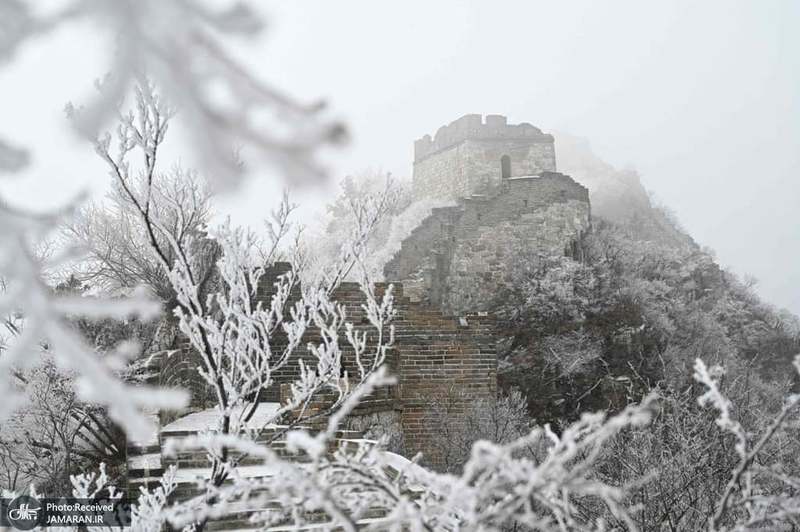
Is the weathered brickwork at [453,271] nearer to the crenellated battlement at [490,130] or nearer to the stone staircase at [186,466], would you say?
the crenellated battlement at [490,130]

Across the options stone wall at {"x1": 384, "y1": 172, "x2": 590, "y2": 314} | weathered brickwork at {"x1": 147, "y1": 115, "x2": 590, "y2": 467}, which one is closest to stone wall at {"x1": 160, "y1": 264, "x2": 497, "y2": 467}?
weathered brickwork at {"x1": 147, "y1": 115, "x2": 590, "y2": 467}

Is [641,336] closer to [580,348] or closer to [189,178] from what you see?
[580,348]

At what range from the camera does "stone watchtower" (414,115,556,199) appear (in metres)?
22.2

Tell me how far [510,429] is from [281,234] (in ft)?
15.6

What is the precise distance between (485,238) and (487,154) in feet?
16.4

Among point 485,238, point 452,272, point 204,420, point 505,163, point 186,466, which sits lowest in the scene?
point 186,466

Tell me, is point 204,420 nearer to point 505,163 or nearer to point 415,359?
point 415,359

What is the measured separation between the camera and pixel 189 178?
13.1 feet

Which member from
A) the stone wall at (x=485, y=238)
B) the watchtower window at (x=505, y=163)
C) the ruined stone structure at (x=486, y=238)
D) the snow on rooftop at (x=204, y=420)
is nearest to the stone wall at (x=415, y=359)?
Result: the snow on rooftop at (x=204, y=420)

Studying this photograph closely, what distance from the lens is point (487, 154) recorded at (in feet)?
73.5

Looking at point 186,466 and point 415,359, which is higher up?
point 415,359

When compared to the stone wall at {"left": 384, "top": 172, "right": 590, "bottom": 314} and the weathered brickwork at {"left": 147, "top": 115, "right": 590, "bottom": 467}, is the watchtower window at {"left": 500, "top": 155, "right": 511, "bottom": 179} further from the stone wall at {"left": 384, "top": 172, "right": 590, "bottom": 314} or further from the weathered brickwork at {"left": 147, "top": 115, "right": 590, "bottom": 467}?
the stone wall at {"left": 384, "top": 172, "right": 590, "bottom": 314}

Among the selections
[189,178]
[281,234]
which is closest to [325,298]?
[281,234]

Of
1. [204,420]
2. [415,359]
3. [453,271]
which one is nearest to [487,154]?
[453,271]
